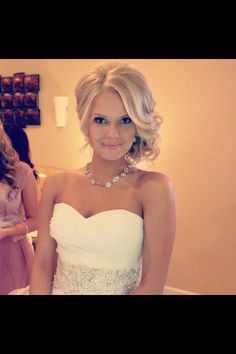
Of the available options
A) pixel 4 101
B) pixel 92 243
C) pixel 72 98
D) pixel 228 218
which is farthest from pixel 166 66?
pixel 92 243

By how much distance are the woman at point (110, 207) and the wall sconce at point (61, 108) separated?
1400 mm

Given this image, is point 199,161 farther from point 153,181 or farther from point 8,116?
point 8,116

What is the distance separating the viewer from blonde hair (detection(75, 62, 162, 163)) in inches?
29.4

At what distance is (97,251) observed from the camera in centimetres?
87

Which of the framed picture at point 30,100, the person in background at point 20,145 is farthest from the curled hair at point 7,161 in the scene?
the framed picture at point 30,100

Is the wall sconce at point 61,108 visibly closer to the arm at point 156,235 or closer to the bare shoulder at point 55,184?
the bare shoulder at point 55,184

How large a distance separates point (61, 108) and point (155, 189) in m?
1.59

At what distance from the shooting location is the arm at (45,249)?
863 millimetres

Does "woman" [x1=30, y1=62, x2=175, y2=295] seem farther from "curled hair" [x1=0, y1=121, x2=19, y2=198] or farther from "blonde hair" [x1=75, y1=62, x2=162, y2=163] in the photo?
"curled hair" [x1=0, y1=121, x2=19, y2=198]

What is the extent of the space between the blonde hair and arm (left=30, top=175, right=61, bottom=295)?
20 cm

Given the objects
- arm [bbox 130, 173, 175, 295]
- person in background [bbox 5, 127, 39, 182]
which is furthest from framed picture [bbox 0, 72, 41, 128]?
arm [bbox 130, 173, 175, 295]

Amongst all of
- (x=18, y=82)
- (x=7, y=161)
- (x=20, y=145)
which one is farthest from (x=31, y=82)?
(x=7, y=161)

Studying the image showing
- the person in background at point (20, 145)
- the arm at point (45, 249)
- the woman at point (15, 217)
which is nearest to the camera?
the arm at point (45, 249)
